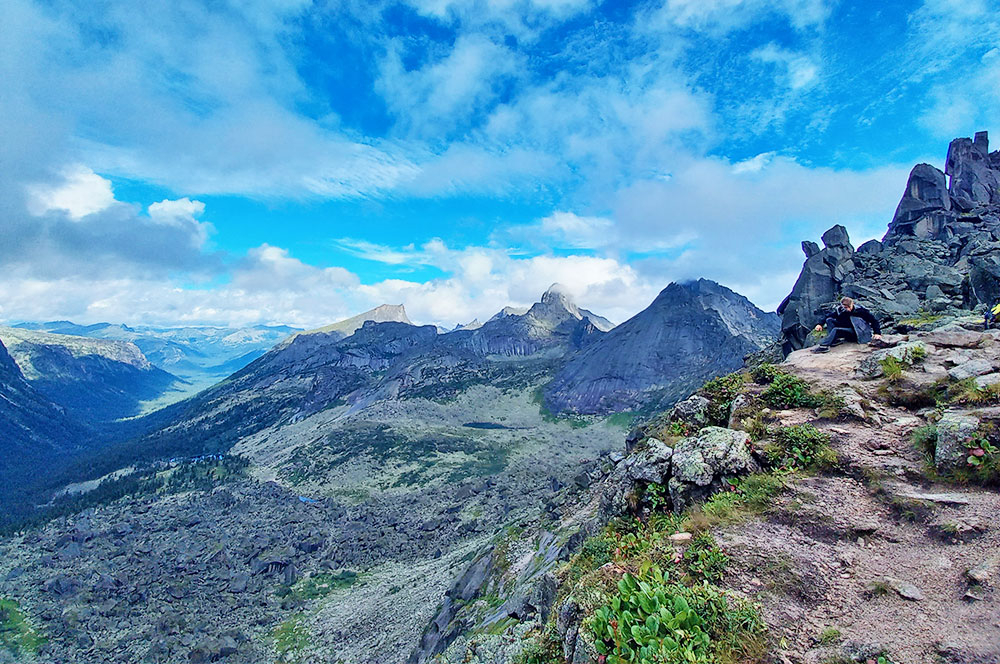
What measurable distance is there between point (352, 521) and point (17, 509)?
104436 millimetres

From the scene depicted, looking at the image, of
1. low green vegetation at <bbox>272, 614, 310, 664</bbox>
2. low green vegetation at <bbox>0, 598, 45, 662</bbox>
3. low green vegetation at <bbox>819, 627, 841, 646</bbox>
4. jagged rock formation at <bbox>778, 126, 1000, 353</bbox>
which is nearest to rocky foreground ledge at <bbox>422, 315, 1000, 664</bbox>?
low green vegetation at <bbox>819, 627, 841, 646</bbox>

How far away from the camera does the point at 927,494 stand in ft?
28.3

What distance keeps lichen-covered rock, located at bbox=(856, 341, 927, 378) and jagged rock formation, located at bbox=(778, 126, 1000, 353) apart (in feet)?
39.3

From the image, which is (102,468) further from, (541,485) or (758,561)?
(758,561)

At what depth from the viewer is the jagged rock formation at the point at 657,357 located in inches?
6319

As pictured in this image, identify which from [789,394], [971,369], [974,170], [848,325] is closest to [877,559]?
[789,394]

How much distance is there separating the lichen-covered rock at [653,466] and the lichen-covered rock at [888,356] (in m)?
7.41

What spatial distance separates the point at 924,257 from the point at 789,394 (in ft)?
147

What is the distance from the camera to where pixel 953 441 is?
9.13 meters

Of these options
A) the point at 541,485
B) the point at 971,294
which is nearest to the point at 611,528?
the point at 971,294

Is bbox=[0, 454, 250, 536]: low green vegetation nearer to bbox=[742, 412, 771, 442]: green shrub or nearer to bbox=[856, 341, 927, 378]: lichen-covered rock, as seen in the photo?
bbox=[742, 412, 771, 442]: green shrub

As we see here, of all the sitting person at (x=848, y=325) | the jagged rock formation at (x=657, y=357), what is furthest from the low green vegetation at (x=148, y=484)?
the sitting person at (x=848, y=325)

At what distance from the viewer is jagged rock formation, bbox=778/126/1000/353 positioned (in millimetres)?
28000

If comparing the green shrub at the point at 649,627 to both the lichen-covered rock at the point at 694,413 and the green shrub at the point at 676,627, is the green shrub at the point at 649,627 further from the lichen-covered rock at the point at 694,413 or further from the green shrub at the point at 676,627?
the lichen-covered rock at the point at 694,413
